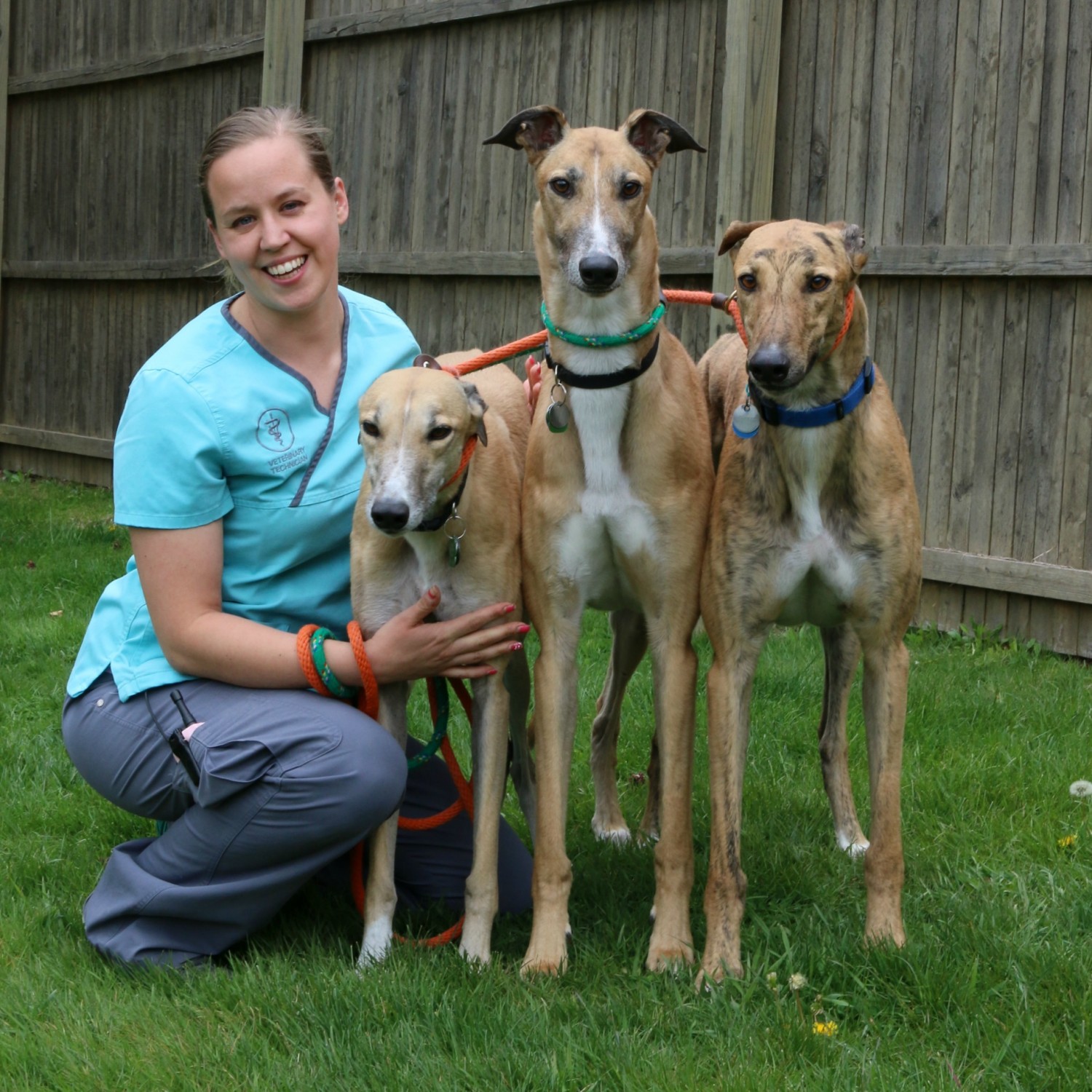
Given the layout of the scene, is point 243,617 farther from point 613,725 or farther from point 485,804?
point 613,725

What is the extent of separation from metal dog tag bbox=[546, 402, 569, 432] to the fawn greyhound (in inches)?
6.4

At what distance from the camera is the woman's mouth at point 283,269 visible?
3.24m

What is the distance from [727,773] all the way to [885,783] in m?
0.36

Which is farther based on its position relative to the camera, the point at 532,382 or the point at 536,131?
the point at 532,382

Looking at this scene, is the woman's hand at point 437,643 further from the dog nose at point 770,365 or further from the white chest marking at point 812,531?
the dog nose at point 770,365

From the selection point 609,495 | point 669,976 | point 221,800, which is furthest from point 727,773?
→ point 221,800

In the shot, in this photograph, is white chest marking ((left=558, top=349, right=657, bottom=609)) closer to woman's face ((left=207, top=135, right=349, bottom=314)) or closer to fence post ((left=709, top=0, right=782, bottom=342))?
woman's face ((left=207, top=135, right=349, bottom=314))

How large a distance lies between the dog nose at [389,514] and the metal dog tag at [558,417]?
1.54ft

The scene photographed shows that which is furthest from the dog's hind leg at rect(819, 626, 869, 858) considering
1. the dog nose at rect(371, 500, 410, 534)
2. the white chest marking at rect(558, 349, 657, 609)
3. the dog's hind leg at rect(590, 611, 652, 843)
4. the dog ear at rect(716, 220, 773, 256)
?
the dog nose at rect(371, 500, 410, 534)

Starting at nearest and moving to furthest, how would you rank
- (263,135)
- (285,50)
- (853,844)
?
(263,135), (853,844), (285,50)

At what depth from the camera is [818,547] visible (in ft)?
9.98

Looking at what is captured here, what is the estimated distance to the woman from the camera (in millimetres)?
3061

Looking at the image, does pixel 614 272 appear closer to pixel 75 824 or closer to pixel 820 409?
pixel 820 409

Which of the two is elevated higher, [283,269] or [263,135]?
[263,135]
